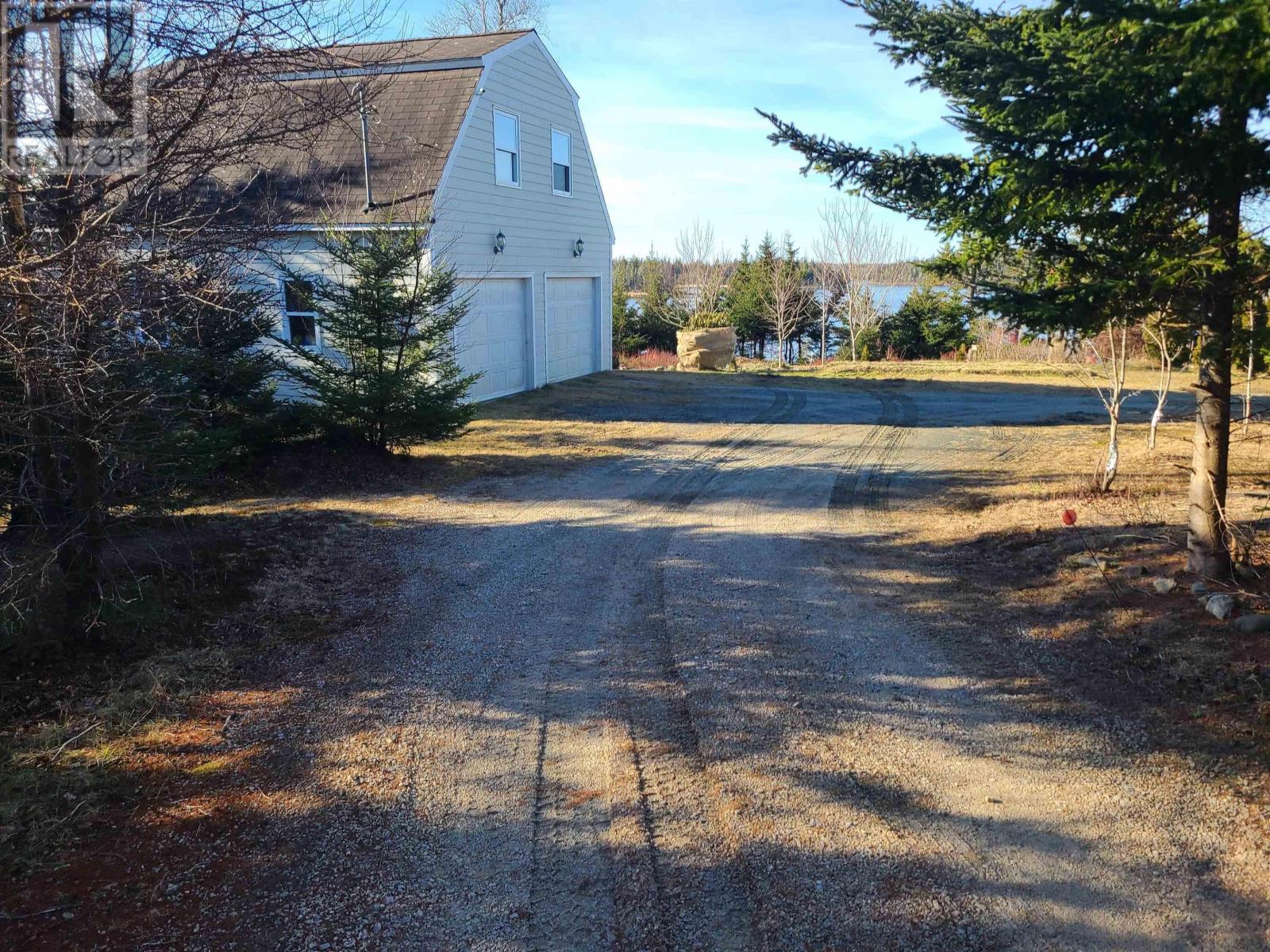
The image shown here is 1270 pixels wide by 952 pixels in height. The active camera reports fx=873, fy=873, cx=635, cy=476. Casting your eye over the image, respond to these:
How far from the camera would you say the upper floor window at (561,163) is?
18.8 metres

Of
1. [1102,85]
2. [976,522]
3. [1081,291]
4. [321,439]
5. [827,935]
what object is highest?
[1102,85]

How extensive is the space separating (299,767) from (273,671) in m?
1.31

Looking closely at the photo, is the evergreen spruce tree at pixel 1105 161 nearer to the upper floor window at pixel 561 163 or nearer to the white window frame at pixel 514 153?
the white window frame at pixel 514 153

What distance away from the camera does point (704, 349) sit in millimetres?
26859

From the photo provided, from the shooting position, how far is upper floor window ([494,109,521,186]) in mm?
16344

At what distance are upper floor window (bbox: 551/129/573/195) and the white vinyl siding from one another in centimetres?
8

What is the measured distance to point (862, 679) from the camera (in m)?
5.31

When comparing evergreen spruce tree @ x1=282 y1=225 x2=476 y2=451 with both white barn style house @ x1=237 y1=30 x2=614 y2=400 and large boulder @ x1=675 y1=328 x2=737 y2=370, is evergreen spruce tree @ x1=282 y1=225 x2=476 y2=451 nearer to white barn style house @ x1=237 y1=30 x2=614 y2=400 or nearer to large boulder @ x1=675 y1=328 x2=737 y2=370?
white barn style house @ x1=237 y1=30 x2=614 y2=400

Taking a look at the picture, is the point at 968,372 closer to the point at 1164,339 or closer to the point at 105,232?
the point at 1164,339

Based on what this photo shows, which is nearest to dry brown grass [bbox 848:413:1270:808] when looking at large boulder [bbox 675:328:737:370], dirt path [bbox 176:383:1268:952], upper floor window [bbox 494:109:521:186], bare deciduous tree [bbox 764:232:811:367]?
dirt path [bbox 176:383:1268:952]

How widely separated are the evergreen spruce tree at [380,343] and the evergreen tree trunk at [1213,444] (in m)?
7.97

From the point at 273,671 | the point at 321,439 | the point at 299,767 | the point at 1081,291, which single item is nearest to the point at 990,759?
the point at 1081,291

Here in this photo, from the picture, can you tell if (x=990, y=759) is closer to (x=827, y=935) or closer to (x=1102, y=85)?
(x=827, y=935)

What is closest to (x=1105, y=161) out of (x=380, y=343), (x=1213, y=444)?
(x=1213, y=444)
